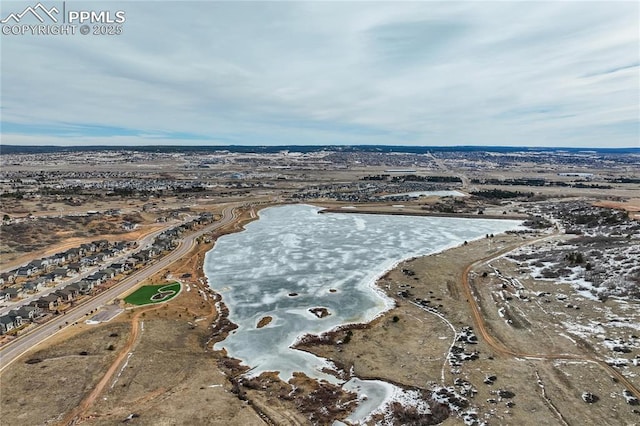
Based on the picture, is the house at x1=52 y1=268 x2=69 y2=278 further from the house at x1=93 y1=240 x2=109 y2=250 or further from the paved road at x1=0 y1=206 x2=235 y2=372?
the house at x1=93 y1=240 x2=109 y2=250

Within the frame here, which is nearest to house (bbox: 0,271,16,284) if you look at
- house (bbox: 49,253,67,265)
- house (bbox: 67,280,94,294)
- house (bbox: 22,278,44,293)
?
house (bbox: 22,278,44,293)

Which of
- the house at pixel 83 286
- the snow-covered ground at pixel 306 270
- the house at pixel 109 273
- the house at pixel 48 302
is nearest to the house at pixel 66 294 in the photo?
the house at pixel 48 302

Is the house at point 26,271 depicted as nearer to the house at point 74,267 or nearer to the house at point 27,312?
the house at point 74,267

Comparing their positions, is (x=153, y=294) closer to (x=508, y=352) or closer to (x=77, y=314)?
(x=77, y=314)

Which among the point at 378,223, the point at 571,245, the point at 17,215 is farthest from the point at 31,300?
the point at 571,245

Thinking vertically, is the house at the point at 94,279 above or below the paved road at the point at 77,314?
above

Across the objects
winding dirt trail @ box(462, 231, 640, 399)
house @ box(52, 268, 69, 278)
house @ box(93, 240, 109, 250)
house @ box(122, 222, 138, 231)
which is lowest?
house @ box(52, 268, 69, 278)
